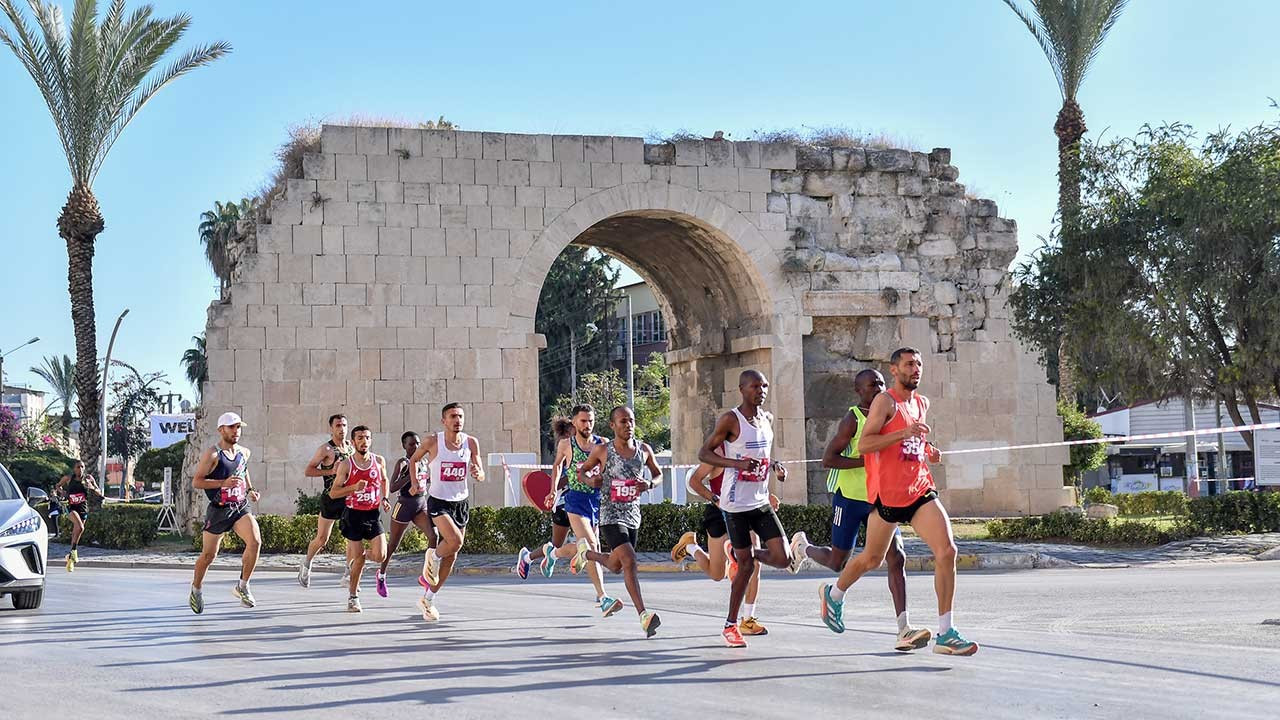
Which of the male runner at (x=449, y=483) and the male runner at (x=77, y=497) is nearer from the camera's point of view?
the male runner at (x=449, y=483)

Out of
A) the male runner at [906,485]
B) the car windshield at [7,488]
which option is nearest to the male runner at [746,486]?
the male runner at [906,485]

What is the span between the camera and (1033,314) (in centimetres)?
2250

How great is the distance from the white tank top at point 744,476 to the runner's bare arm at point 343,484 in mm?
4066

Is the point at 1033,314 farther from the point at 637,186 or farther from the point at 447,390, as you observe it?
Result: the point at 447,390

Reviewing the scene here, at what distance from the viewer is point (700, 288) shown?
26438 millimetres

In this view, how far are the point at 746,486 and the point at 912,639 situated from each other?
1573 millimetres

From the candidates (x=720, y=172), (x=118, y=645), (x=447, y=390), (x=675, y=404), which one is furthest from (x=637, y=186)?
(x=118, y=645)

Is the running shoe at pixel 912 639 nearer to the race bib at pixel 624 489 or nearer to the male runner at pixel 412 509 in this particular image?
the race bib at pixel 624 489

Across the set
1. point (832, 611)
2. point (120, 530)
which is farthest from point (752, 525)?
point (120, 530)

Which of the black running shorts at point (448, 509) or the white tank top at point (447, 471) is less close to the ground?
the white tank top at point (447, 471)

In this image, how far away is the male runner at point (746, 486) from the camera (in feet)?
30.0

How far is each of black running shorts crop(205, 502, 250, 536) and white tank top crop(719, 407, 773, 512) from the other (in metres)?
4.39

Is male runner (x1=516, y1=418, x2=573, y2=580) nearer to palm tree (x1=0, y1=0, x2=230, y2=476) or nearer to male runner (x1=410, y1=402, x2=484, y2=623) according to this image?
male runner (x1=410, y1=402, x2=484, y2=623)

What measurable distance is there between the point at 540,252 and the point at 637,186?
6.52ft
